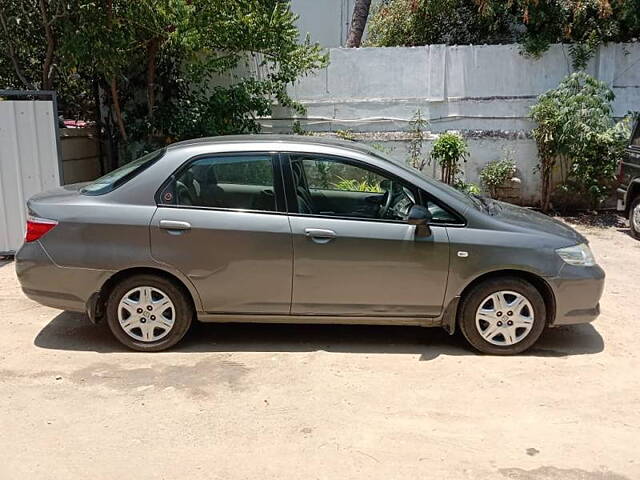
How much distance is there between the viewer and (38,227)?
471cm

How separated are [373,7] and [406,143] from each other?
5.72m

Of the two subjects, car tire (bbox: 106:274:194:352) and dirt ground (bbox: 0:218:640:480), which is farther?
car tire (bbox: 106:274:194:352)

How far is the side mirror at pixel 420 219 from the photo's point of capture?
4.55 m

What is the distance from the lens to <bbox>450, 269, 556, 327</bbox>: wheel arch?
15.4ft

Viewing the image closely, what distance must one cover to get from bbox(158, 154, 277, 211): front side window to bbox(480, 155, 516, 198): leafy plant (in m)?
6.39

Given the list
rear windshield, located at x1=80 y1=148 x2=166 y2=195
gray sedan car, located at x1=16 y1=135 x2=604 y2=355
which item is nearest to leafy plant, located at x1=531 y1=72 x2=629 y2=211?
gray sedan car, located at x1=16 y1=135 x2=604 y2=355

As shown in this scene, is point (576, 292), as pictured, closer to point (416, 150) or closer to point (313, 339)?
point (313, 339)

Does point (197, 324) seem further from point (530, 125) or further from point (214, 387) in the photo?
point (530, 125)

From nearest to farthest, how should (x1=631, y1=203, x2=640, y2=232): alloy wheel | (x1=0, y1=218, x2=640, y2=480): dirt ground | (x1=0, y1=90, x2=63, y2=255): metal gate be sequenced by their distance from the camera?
(x1=0, y1=218, x2=640, y2=480): dirt ground → (x1=0, y1=90, x2=63, y2=255): metal gate → (x1=631, y1=203, x2=640, y2=232): alloy wheel

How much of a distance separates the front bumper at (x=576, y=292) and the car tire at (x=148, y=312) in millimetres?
2816

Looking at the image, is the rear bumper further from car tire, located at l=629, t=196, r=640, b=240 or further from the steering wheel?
car tire, located at l=629, t=196, r=640, b=240

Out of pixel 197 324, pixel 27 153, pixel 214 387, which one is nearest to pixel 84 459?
pixel 214 387

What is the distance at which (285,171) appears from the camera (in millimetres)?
4762

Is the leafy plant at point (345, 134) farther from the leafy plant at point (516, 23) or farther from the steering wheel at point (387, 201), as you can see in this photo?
the steering wheel at point (387, 201)
